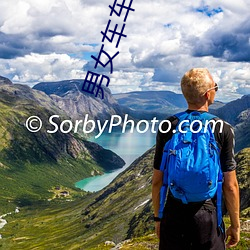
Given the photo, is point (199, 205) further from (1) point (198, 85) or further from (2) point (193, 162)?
(1) point (198, 85)

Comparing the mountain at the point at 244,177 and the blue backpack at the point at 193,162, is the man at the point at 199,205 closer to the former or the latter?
the blue backpack at the point at 193,162

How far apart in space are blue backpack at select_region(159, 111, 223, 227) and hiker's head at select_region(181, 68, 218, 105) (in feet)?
1.94

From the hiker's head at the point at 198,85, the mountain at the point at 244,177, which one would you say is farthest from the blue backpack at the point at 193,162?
the mountain at the point at 244,177

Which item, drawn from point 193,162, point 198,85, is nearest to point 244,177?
point 198,85

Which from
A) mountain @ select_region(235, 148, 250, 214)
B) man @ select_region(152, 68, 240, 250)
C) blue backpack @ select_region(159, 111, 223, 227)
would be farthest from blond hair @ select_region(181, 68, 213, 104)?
mountain @ select_region(235, 148, 250, 214)

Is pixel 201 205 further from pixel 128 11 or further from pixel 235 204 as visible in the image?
pixel 128 11

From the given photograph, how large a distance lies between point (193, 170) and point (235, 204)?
6.58 feet

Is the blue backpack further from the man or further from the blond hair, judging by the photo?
the blond hair

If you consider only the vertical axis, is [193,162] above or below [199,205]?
above

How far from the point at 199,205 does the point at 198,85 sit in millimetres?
3399

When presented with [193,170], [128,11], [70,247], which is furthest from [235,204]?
[70,247]

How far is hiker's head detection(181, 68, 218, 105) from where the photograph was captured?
11.1m

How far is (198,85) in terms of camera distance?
435 inches

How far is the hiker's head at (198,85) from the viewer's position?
36.3ft
